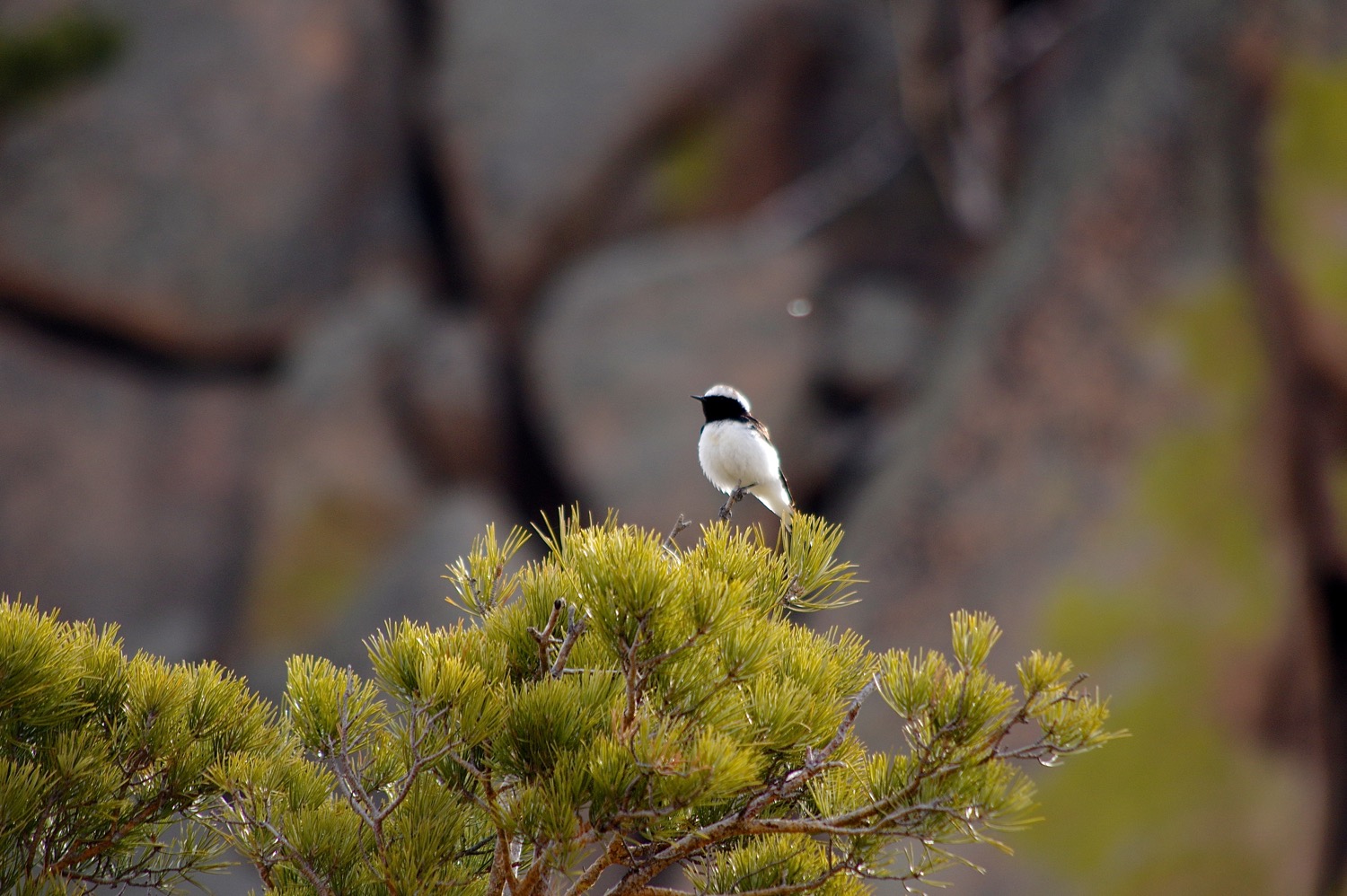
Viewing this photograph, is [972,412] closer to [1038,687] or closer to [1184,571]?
[1184,571]

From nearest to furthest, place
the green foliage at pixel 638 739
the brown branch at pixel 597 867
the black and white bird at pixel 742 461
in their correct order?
1. the green foliage at pixel 638 739
2. the brown branch at pixel 597 867
3. the black and white bird at pixel 742 461

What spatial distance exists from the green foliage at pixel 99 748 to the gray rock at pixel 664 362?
6.18m

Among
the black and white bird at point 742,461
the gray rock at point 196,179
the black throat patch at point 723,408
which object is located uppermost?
the gray rock at point 196,179

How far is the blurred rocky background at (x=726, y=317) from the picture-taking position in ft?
25.1

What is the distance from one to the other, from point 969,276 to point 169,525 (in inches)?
265

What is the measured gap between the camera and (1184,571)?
7477 mm

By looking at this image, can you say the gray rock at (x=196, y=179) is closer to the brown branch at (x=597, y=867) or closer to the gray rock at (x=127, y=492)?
the gray rock at (x=127, y=492)

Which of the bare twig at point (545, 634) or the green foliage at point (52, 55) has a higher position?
the green foliage at point (52, 55)

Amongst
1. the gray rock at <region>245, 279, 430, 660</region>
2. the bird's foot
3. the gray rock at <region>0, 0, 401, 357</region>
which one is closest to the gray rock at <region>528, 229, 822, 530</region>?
the gray rock at <region>245, 279, 430, 660</region>

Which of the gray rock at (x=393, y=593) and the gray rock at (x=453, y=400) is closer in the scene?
the gray rock at (x=393, y=593)

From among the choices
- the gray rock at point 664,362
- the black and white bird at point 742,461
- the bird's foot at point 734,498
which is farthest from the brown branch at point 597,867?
the gray rock at point 664,362

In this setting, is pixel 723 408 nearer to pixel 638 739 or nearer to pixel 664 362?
pixel 638 739

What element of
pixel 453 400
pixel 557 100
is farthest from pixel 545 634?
pixel 557 100

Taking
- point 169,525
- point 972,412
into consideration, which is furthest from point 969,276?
point 169,525
